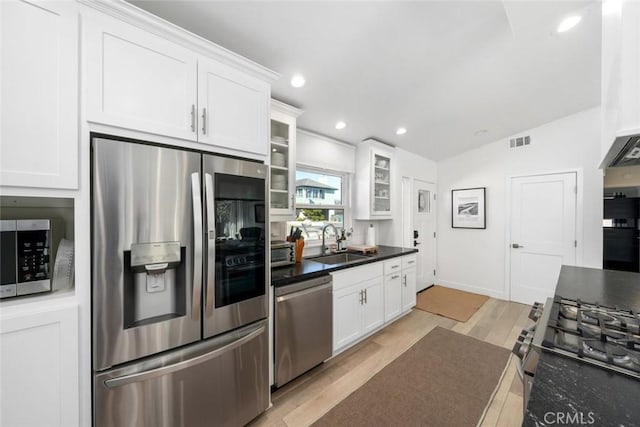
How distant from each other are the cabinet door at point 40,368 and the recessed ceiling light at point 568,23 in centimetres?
351

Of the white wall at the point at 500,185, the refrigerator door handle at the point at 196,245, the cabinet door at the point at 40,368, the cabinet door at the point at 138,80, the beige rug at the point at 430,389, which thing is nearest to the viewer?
the cabinet door at the point at 40,368

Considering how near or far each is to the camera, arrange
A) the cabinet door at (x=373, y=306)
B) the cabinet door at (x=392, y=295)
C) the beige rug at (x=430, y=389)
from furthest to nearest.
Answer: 1. the cabinet door at (x=392, y=295)
2. the cabinet door at (x=373, y=306)
3. the beige rug at (x=430, y=389)

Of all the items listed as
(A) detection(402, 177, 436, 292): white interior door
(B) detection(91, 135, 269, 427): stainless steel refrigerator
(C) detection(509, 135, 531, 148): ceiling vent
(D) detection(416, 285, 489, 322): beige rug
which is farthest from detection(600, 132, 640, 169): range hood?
(C) detection(509, 135, 531, 148): ceiling vent

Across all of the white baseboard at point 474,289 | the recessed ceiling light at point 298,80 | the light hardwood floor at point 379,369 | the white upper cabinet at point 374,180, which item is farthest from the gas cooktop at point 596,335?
the white baseboard at point 474,289

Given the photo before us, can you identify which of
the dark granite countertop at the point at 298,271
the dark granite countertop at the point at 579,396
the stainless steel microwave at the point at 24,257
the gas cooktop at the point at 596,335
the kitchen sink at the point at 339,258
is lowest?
the kitchen sink at the point at 339,258

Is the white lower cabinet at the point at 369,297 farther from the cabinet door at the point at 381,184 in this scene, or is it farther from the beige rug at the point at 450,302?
the cabinet door at the point at 381,184

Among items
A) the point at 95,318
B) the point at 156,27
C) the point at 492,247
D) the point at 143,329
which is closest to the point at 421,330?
the point at 492,247

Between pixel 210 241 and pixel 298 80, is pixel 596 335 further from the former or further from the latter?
pixel 298 80

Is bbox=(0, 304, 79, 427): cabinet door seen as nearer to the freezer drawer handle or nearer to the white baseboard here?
the freezer drawer handle

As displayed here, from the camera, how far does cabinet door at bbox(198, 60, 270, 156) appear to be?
146 centimetres

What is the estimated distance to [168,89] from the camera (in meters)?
1.33

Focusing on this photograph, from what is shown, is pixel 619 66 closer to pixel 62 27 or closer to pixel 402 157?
pixel 62 27

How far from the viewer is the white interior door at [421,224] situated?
14.0ft

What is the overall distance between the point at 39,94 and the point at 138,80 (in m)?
0.37
